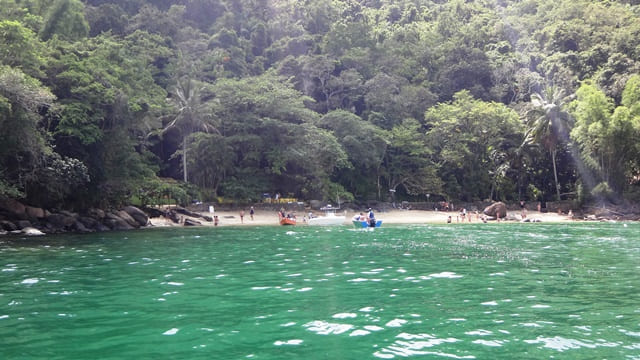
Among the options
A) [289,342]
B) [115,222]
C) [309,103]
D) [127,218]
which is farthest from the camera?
[309,103]

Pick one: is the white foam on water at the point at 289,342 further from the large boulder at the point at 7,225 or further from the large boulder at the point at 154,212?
the large boulder at the point at 154,212

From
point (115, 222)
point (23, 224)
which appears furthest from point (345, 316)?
point (115, 222)

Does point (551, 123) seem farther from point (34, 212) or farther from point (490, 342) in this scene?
point (490, 342)

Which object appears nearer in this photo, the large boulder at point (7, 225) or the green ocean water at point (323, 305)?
the green ocean water at point (323, 305)

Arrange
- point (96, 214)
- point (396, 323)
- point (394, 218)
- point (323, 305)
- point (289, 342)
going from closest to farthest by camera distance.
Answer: point (289, 342), point (396, 323), point (323, 305), point (96, 214), point (394, 218)

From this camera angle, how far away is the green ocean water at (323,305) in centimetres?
687

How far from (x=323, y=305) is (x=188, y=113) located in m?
→ 43.3

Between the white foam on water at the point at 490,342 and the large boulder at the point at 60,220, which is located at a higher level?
the large boulder at the point at 60,220

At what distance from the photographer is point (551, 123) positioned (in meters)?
51.2

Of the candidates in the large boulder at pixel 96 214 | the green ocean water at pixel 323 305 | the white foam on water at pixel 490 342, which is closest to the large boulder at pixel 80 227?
the large boulder at pixel 96 214

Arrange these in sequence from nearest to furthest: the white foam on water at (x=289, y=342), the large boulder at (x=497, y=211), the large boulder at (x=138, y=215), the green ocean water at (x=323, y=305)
Result: the green ocean water at (x=323, y=305) < the white foam on water at (x=289, y=342) < the large boulder at (x=138, y=215) < the large boulder at (x=497, y=211)

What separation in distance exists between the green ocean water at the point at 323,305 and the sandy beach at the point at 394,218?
22.8 meters

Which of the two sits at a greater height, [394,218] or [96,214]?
[96,214]

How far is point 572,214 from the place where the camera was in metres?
45.6
